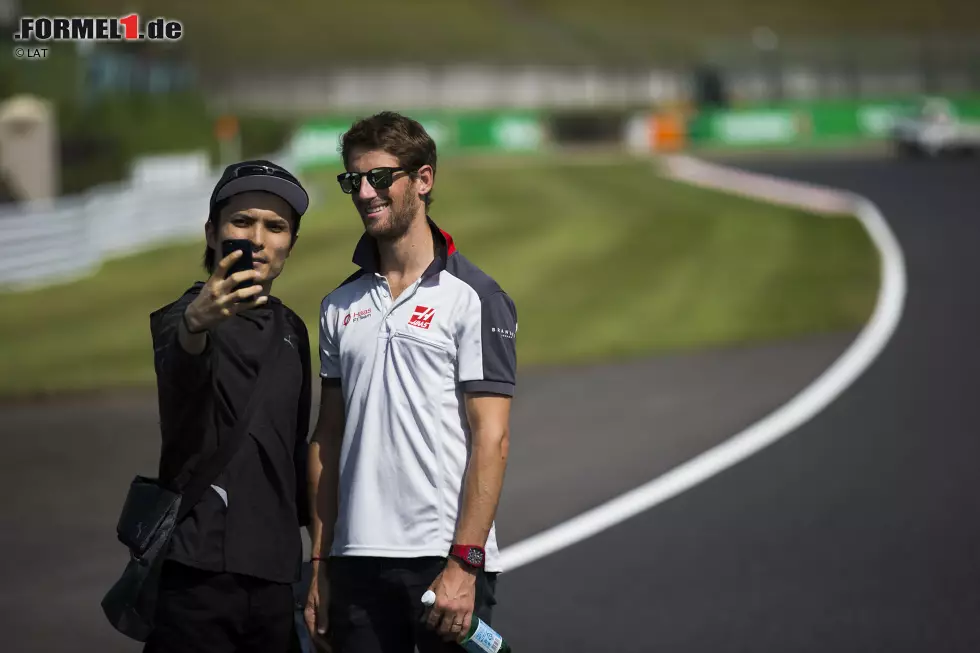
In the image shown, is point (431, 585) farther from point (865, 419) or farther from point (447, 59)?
point (447, 59)

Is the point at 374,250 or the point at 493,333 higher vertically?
the point at 374,250

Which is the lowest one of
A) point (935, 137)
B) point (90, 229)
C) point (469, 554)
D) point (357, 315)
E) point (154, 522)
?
point (469, 554)

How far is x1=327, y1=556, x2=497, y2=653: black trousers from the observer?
432 cm

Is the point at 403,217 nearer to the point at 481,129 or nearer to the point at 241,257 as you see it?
the point at 241,257

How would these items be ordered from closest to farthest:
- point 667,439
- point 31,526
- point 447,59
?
point 31,526 < point 667,439 < point 447,59

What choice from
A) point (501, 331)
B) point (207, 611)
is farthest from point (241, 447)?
point (501, 331)

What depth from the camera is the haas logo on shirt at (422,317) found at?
14.3 ft

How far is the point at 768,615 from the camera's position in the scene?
289 inches

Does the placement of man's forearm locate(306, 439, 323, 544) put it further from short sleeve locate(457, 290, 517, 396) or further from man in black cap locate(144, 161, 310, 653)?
short sleeve locate(457, 290, 517, 396)

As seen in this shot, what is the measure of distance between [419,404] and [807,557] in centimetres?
467

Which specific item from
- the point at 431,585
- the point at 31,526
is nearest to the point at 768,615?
the point at 431,585

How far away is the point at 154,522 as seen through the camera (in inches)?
166

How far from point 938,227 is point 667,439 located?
18.8 m

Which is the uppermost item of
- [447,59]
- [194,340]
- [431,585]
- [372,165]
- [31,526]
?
[447,59]
